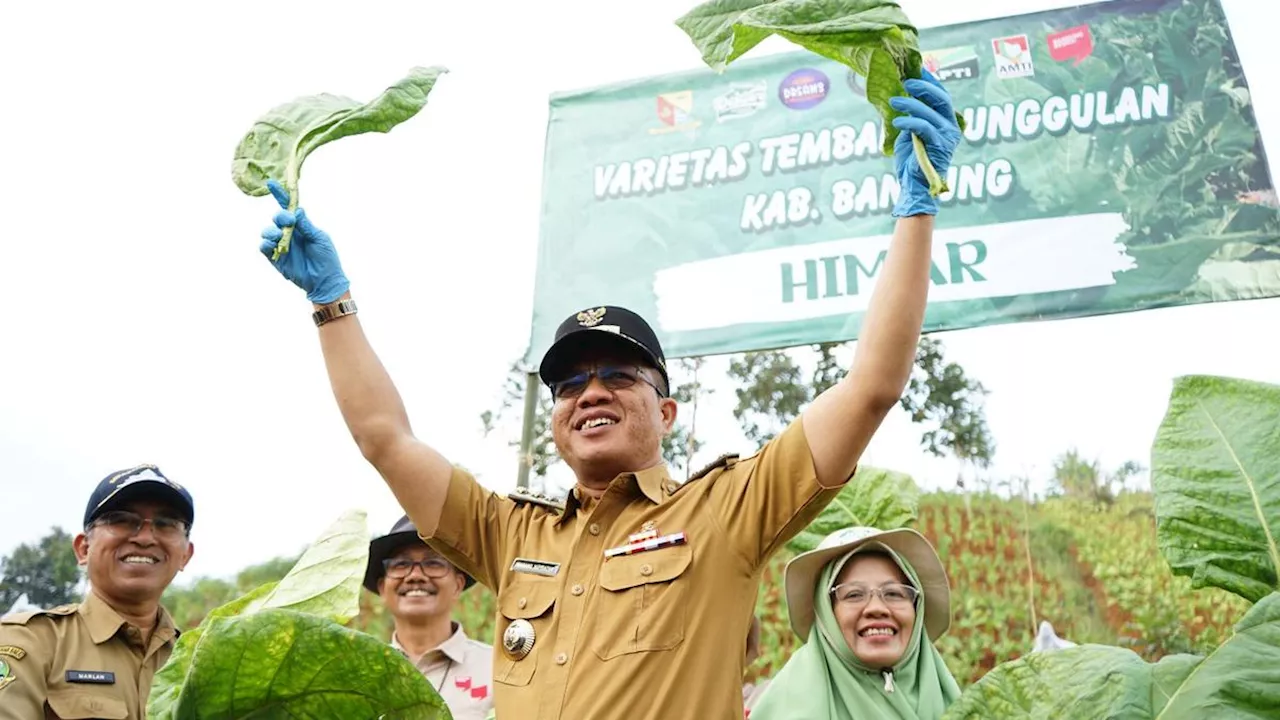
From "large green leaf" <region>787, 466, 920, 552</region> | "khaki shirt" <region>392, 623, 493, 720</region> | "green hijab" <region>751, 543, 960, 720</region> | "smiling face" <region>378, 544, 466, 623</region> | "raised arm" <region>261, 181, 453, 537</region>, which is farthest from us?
"smiling face" <region>378, 544, 466, 623</region>

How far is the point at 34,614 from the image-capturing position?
115 inches

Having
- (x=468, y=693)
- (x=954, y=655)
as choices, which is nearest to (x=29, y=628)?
(x=468, y=693)

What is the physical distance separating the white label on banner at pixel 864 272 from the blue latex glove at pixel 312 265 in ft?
9.66

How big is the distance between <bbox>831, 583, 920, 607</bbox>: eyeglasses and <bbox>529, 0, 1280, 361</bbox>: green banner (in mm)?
2167

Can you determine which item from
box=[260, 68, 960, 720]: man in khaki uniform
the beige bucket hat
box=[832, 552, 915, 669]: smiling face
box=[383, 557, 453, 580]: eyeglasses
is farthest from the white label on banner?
box=[260, 68, 960, 720]: man in khaki uniform

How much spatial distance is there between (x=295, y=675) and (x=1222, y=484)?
1.31m

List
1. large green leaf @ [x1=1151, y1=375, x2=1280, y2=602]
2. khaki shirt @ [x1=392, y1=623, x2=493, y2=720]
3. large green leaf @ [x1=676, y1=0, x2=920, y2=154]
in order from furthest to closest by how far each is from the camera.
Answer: khaki shirt @ [x1=392, y1=623, x2=493, y2=720], large green leaf @ [x1=676, y1=0, x2=920, y2=154], large green leaf @ [x1=1151, y1=375, x2=1280, y2=602]

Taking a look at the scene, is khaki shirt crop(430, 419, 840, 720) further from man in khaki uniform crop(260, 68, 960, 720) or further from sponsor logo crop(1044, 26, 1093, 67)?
sponsor logo crop(1044, 26, 1093, 67)

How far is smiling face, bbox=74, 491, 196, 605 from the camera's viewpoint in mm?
3010

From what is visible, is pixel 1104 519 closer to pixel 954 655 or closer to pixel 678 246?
pixel 954 655

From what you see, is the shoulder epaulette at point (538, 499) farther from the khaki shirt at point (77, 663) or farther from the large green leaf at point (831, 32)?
the khaki shirt at point (77, 663)

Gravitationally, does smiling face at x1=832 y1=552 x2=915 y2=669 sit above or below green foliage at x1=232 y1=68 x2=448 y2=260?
below

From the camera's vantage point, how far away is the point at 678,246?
521 centimetres

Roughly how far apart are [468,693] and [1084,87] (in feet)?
12.0
